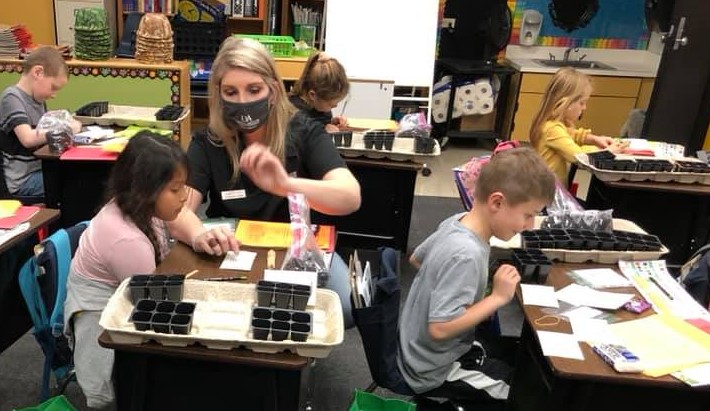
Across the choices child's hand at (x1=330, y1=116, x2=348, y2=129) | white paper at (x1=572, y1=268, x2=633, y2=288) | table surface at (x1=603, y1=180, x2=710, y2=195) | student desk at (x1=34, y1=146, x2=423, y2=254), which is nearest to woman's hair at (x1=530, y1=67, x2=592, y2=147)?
table surface at (x1=603, y1=180, x2=710, y2=195)

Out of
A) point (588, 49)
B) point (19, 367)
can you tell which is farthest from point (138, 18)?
point (588, 49)

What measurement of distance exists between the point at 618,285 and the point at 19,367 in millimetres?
2130

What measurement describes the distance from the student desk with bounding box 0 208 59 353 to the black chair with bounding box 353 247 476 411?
1100mm

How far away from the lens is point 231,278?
1.57 m

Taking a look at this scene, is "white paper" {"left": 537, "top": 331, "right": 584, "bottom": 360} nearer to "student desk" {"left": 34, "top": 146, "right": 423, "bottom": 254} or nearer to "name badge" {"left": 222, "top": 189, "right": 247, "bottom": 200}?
"name badge" {"left": 222, "top": 189, "right": 247, "bottom": 200}

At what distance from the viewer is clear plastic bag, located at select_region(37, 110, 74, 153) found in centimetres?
274

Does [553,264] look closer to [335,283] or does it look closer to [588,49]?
[335,283]

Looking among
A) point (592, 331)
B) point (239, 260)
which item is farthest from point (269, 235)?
point (592, 331)

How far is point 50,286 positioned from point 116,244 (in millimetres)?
334

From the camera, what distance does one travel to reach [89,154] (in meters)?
2.69

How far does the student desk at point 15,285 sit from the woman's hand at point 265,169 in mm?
751

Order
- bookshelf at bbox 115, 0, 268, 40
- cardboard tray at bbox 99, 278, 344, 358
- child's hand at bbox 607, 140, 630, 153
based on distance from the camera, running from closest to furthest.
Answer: cardboard tray at bbox 99, 278, 344, 358, child's hand at bbox 607, 140, 630, 153, bookshelf at bbox 115, 0, 268, 40

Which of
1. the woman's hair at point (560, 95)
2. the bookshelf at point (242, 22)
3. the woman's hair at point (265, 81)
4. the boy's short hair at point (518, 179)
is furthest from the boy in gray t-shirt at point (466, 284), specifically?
the bookshelf at point (242, 22)

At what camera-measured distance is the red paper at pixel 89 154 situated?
265 centimetres
